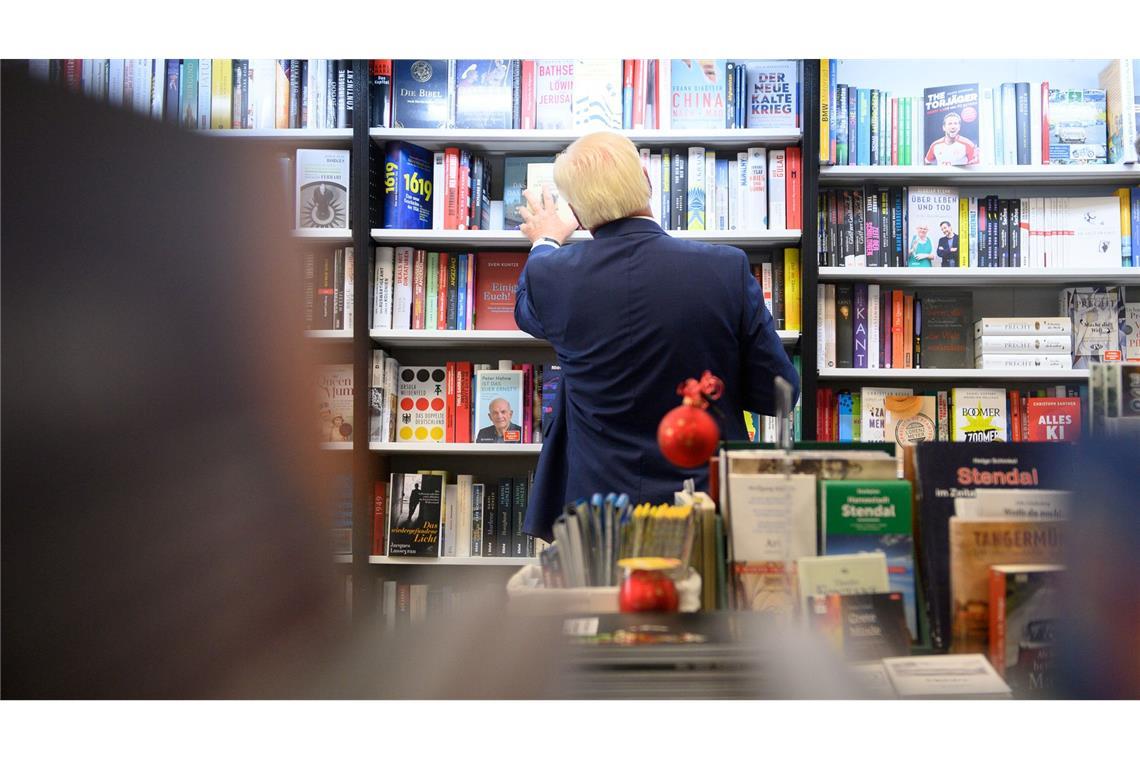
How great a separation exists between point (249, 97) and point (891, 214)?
2.22 meters

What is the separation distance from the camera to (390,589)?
10.5ft

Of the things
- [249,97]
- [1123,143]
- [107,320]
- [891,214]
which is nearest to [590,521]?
[107,320]

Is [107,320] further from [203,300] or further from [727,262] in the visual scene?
[727,262]

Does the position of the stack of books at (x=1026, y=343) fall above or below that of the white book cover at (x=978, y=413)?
above

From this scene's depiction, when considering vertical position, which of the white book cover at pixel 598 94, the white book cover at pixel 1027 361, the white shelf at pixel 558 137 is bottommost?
the white book cover at pixel 1027 361

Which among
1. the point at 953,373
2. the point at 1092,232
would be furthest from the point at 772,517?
the point at 1092,232

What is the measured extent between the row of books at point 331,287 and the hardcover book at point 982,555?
2419 millimetres

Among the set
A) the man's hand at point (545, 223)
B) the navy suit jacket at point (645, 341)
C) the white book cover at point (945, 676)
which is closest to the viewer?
the white book cover at point (945, 676)

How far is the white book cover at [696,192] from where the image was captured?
10.1ft

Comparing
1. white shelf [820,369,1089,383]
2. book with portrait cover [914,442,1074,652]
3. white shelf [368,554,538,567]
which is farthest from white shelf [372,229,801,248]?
book with portrait cover [914,442,1074,652]

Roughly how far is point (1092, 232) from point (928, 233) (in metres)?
0.55

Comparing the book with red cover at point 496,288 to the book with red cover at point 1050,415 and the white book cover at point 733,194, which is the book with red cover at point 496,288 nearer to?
the white book cover at point 733,194

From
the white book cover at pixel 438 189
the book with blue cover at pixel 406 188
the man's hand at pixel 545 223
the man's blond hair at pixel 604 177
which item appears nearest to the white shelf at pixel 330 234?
the book with blue cover at pixel 406 188

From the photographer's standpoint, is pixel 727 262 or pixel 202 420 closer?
pixel 202 420
